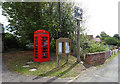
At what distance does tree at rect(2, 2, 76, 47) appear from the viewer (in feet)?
34.3

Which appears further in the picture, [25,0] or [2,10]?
[2,10]

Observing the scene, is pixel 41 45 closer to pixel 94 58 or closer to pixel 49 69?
pixel 49 69

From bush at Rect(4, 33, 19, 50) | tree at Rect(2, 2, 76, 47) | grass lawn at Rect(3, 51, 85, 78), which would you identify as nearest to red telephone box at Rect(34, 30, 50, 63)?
grass lawn at Rect(3, 51, 85, 78)

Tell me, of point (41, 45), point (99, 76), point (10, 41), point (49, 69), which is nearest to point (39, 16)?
point (41, 45)

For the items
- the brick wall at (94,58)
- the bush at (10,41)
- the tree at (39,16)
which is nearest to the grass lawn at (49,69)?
the brick wall at (94,58)

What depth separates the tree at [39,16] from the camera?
10.5 metres

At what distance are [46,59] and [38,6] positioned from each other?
6413 millimetres

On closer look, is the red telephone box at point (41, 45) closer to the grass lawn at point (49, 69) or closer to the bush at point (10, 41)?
the grass lawn at point (49, 69)

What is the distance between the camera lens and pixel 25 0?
1097 cm

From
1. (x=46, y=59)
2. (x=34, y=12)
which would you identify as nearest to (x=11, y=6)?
(x=34, y=12)

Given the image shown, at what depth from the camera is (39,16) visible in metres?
11.6

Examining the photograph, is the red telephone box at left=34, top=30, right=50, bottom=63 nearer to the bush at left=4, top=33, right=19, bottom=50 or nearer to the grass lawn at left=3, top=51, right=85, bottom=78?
the grass lawn at left=3, top=51, right=85, bottom=78

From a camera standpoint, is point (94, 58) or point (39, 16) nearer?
point (94, 58)

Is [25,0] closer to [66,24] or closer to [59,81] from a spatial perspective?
[66,24]
